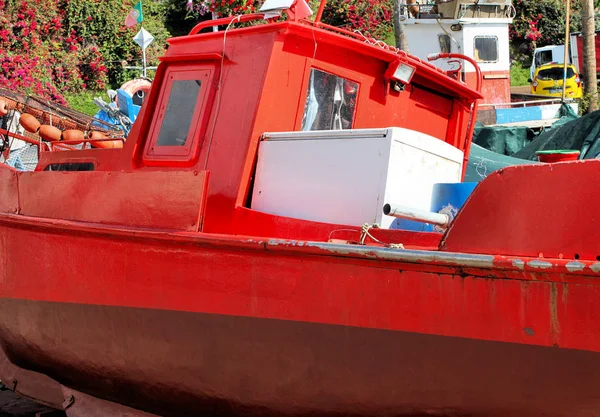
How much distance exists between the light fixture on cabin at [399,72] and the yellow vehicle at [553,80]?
20.7 meters

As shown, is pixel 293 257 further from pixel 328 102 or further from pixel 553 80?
pixel 553 80

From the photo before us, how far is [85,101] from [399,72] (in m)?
16.6

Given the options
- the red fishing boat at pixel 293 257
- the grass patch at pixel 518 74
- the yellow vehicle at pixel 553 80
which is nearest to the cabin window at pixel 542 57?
the grass patch at pixel 518 74

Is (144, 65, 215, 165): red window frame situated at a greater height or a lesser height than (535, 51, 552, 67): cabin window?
lesser

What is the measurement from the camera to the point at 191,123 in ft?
15.5

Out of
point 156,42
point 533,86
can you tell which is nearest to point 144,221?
point 156,42

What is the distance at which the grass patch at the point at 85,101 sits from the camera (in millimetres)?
19766

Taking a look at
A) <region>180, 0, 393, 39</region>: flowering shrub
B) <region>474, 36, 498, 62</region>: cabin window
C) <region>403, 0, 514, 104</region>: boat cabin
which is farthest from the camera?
<region>180, 0, 393, 39</region>: flowering shrub

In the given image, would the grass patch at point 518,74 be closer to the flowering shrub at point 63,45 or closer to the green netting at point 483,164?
the flowering shrub at point 63,45

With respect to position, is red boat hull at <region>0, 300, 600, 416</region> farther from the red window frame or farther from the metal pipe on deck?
the red window frame

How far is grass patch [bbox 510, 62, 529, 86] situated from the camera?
29161mm

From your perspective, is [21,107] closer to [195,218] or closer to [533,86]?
[195,218]

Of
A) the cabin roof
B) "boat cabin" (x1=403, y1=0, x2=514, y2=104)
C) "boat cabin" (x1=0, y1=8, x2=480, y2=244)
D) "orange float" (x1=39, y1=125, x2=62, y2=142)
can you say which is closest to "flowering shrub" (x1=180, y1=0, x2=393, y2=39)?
"boat cabin" (x1=403, y1=0, x2=514, y2=104)

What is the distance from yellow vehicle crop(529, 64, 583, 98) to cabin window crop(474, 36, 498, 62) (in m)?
5.15
